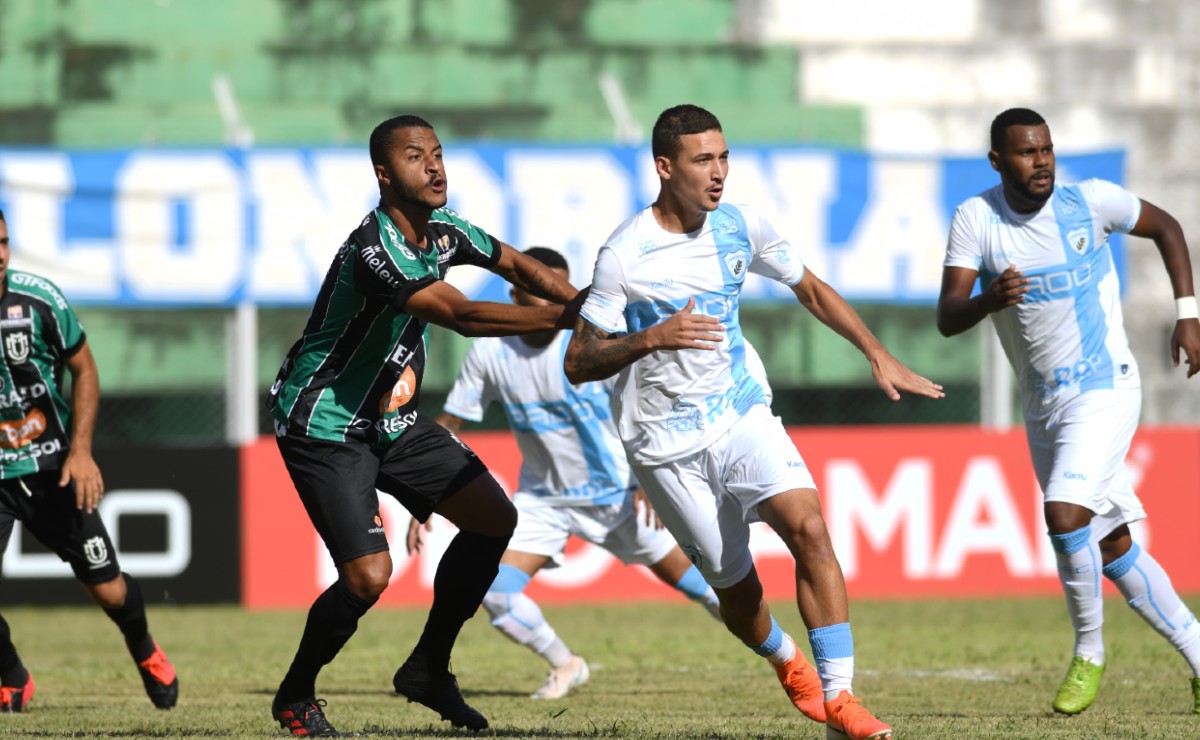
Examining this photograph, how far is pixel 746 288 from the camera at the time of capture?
1505cm

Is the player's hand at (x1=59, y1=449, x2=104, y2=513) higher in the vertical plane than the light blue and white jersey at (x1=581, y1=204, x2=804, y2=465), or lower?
lower

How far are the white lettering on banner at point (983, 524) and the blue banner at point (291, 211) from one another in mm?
1839

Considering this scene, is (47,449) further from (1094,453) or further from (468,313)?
(1094,453)

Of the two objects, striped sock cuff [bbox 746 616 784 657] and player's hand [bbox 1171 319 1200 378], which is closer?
striped sock cuff [bbox 746 616 784 657]

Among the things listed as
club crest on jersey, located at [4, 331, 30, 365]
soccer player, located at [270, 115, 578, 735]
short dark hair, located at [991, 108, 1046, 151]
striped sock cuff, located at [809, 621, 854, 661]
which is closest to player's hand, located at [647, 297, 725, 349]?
soccer player, located at [270, 115, 578, 735]

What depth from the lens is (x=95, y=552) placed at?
26.7 feet

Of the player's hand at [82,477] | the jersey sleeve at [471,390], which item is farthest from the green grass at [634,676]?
the jersey sleeve at [471,390]

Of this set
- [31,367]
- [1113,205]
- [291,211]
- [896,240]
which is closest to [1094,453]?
[1113,205]

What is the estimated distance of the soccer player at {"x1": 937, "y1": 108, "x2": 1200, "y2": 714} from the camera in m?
7.51

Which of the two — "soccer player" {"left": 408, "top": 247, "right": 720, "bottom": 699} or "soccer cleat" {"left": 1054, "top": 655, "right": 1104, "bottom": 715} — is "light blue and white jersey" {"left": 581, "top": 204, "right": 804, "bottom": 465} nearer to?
"soccer cleat" {"left": 1054, "top": 655, "right": 1104, "bottom": 715}

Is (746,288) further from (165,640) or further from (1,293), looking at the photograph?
(1,293)

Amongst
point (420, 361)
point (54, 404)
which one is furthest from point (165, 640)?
point (420, 361)

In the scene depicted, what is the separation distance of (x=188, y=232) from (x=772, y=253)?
903 cm

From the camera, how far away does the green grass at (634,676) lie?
723cm
